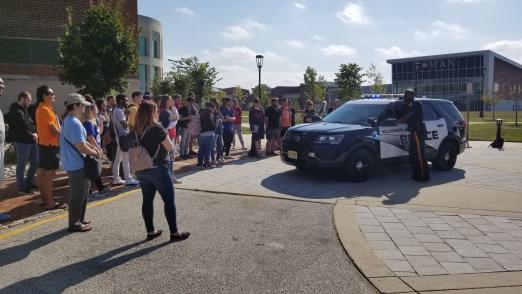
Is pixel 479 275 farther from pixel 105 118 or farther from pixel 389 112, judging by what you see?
pixel 105 118

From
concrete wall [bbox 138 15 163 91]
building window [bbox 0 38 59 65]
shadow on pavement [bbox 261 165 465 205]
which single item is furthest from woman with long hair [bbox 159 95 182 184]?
concrete wall [bbox 138 15 163 91]

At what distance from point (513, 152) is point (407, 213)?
10149 mm

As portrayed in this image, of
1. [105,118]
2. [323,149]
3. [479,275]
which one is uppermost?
[105,118]

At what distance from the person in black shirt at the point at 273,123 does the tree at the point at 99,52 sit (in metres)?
6.70

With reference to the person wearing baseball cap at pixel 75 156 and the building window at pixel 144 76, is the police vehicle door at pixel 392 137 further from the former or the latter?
the building window at pixel 144 76

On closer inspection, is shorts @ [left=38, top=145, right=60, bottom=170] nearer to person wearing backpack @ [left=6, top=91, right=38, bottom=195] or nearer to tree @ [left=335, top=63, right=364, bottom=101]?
person wearing backpack @ [left=6, top=91, right=38, bottom=195]

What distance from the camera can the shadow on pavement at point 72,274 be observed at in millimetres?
3930

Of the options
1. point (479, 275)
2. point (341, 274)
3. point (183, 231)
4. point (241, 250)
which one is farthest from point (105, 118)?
point (479, 275)

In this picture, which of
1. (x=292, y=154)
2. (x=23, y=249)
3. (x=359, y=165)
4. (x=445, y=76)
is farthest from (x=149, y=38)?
(x=445, y=76)

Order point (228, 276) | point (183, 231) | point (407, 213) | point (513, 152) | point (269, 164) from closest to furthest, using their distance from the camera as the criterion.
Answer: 1. point (228, 276)
2. point (183, 231)
3. point (407, 213)
4. point (269, 164)
5. point (513, 152)

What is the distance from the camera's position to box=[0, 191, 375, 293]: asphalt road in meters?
4.02

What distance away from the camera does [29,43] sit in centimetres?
2345

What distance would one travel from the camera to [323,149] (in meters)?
8.77

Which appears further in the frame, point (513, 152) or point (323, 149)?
point (513, 152)
